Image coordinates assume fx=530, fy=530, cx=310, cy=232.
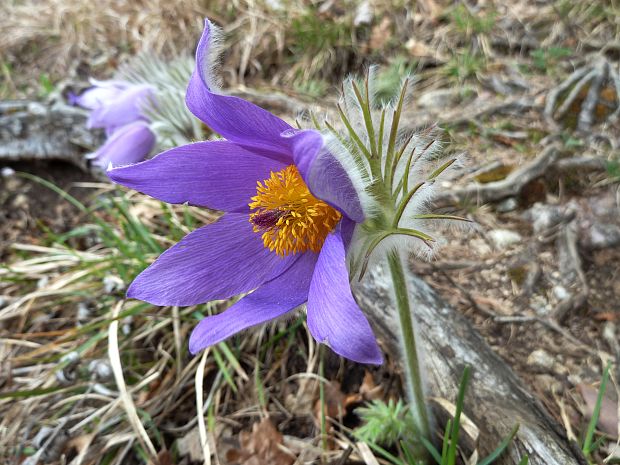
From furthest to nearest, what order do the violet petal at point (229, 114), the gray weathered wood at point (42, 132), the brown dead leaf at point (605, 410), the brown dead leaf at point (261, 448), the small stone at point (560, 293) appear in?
the gray weathered wood at point (42, 132), the small stone at point (560, 293), the brown dead leaf at point (261, 448), the brown dead leaf at point (605, 410), the violet petal at point (229, 114)

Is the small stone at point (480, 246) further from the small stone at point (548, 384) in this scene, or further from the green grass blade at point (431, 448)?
the green grass blade at point (431, 448)

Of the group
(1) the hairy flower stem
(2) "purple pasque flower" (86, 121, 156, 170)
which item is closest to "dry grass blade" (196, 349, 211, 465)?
(1) the hairy flower stem

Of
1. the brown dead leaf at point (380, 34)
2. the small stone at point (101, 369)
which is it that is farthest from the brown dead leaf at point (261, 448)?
the brown dead leaf at point (380, 34)

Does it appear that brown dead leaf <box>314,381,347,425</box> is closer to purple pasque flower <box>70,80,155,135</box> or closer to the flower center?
the flower center

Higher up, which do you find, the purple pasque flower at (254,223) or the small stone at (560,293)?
the purple pasque flower at (254,223)

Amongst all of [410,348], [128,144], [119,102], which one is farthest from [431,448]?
[119,102]

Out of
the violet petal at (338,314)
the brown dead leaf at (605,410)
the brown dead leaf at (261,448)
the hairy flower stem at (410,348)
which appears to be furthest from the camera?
the brown dead leaf at (261,448)
